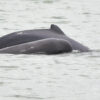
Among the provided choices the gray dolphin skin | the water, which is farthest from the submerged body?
the water

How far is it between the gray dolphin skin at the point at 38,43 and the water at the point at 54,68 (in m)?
0.18

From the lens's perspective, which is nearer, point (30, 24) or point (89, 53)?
point (89, 53)

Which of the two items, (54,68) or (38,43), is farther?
(38,43)

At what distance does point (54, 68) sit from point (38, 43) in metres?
1.45

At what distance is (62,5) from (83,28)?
5.28 metres

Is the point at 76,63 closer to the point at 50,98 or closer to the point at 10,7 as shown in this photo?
the point at 50,98

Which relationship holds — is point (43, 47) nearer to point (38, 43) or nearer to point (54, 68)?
point (38, 43)

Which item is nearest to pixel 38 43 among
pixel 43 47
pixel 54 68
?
pixel 43 47

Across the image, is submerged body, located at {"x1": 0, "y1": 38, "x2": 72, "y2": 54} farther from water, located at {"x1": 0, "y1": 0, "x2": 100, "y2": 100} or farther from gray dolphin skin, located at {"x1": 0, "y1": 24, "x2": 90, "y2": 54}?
water, located at {"x1": 0, "y1": 0, "x2": 100, "y2": 100}

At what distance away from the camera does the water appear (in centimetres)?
1373

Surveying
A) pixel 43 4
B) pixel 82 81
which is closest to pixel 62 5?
pixel 43 4

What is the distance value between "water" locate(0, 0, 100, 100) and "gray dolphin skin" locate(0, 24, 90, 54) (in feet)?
0.58

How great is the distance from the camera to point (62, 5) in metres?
27.2

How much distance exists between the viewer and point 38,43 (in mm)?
17266
